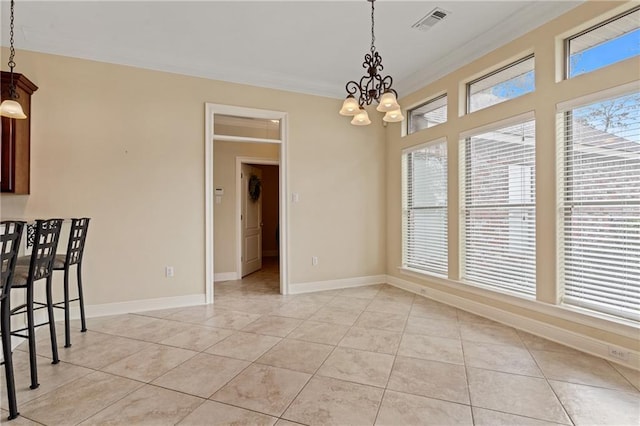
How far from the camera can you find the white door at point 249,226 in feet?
19.1

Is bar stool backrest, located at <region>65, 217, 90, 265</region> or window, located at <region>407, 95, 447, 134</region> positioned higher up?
window, located at <region>407, 95, 447, 134</region>

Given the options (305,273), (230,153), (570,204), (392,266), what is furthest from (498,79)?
(230,153)

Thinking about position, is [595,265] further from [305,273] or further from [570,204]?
[305,273]

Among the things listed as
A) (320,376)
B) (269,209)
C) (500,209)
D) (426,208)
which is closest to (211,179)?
(320,376)

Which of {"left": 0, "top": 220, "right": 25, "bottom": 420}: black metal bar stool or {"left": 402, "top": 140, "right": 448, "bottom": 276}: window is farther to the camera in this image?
{"left": 402, "top": 140, "right": 448, "bottom": 276}: window

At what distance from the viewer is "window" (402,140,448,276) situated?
4066 millimetres

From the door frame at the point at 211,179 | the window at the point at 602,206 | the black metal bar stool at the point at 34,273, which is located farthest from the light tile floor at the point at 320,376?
the door frame at the point at 211,179

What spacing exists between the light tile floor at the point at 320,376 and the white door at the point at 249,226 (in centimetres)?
252

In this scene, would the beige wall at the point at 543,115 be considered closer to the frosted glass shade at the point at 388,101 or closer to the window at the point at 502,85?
the window at the point at 502,85

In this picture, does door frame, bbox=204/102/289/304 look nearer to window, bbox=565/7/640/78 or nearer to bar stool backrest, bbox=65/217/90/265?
bar stool backrest, bbox=65/217/90/265

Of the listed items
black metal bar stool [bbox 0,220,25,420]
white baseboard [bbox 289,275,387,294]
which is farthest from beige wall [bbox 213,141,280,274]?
black metal bar stool [bbox 0,220,25,420]

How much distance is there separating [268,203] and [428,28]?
619 cm

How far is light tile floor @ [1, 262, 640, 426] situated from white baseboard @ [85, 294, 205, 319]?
26cm

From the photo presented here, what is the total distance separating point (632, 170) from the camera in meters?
2.33
